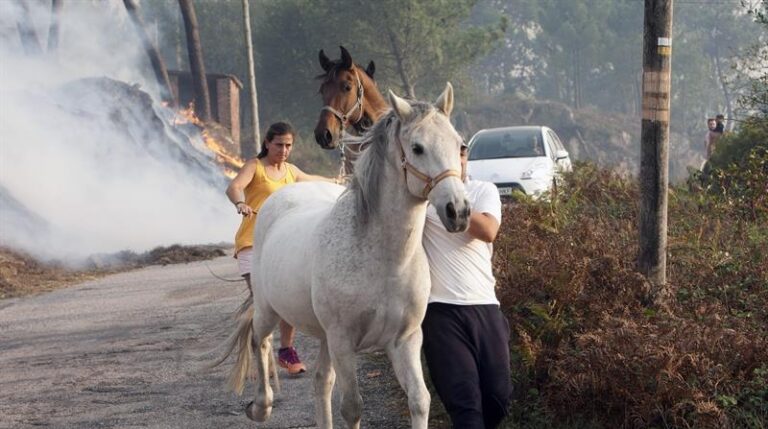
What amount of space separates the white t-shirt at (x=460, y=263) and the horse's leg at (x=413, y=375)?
27 cm

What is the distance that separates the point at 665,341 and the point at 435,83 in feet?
163

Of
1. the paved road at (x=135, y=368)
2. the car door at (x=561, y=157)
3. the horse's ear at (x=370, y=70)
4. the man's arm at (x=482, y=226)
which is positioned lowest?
the paved road at (x=135, y=368)

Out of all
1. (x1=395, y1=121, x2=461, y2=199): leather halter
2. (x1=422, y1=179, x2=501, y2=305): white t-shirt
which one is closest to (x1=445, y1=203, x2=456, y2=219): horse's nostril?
(x1=395, y1=121, x2=461, y2=199): leather halter

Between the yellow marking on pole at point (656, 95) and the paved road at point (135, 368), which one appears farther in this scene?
the paved road at point (135, 368)

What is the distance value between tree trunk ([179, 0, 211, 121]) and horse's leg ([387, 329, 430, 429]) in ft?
120

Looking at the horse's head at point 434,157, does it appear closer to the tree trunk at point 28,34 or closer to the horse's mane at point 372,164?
the horse's mane at point 372,164

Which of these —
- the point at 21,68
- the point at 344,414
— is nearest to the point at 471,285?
the point at 344,414

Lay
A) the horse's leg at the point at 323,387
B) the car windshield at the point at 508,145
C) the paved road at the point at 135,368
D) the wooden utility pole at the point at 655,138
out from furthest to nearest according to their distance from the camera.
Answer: the car windshield at the point at 508,145, the paved road at the point at 135,368, the wooden utility pole at the point at 655,138, the horse's leg at the point at 323,387

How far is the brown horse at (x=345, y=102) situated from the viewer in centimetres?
967

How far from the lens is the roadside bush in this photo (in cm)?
577

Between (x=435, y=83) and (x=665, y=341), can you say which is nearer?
(x=665, y=341)

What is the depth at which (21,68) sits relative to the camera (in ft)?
94.3

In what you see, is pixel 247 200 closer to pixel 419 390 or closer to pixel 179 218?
pixel 419 390

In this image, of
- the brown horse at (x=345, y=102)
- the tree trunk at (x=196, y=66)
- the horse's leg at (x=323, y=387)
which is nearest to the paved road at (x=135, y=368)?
the horse's leg at (x=323, y=387)
